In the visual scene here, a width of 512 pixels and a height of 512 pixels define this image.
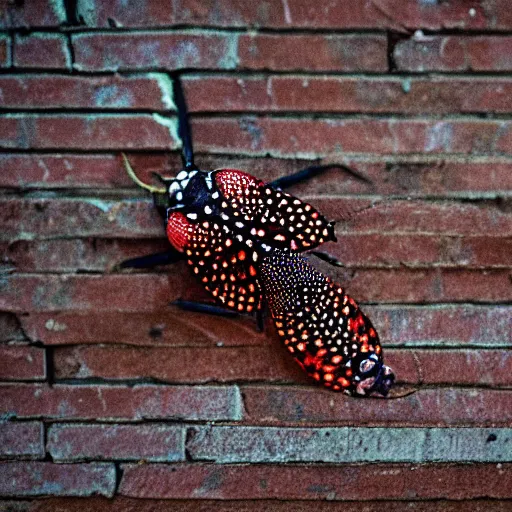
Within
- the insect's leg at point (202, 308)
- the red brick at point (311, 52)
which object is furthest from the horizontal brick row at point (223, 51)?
the insect's leg at point (202, 308)

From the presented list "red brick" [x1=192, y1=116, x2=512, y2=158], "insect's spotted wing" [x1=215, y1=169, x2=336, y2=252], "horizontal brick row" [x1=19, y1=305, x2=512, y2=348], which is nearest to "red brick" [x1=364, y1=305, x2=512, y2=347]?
"horizontal brick row" [x1=19, y1=305, x2=512, y2=348]

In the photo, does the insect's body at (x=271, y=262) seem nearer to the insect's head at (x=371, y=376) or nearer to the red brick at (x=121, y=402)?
the insect's head at (x=371, y=376)

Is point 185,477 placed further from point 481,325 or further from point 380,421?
point 481,325

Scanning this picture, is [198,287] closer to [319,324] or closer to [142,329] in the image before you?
[142,329]

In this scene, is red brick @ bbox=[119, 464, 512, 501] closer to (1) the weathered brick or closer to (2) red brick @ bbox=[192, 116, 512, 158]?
(1) the weathered brick

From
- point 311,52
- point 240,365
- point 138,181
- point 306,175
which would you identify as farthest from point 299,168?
point 240,365
